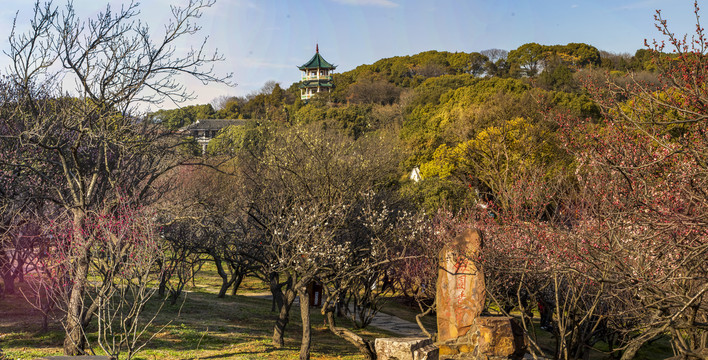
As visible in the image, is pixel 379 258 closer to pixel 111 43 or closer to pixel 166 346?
pixel 166 346

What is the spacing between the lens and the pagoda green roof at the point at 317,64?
320 feet

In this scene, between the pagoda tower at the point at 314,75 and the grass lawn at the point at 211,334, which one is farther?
the pagoda tower at the point at 314,75

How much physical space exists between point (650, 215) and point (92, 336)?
1263cm

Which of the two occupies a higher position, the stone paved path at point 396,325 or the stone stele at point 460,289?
the stone stele at point 460,289

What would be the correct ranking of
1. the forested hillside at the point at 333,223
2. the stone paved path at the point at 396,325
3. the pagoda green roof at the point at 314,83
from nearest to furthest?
the forested hillside at the point at 333,223 < the stone paved path at the point at 396,325 < the pagoda green roof at the point at 314,83

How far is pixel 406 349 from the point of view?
10.6 m

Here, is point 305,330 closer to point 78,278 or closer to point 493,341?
point 493,341

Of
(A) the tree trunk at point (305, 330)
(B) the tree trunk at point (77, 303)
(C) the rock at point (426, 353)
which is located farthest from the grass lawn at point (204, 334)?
(C) the rock at point (426, 353)

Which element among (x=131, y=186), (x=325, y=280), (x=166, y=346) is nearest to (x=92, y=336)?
(x=166, y=346)

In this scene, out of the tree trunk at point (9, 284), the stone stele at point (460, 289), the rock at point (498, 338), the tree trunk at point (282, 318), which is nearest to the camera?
the rock at point (498, 338)

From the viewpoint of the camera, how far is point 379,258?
50.9 feet

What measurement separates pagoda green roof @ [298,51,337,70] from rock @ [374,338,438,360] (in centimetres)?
8941

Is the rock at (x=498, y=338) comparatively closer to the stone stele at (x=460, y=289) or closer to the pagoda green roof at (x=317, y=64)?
the stone stele at (x=460, y=289)

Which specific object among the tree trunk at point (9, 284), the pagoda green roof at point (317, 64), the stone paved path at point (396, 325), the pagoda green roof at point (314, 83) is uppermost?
the pagoda green roof at point (317, 64)
